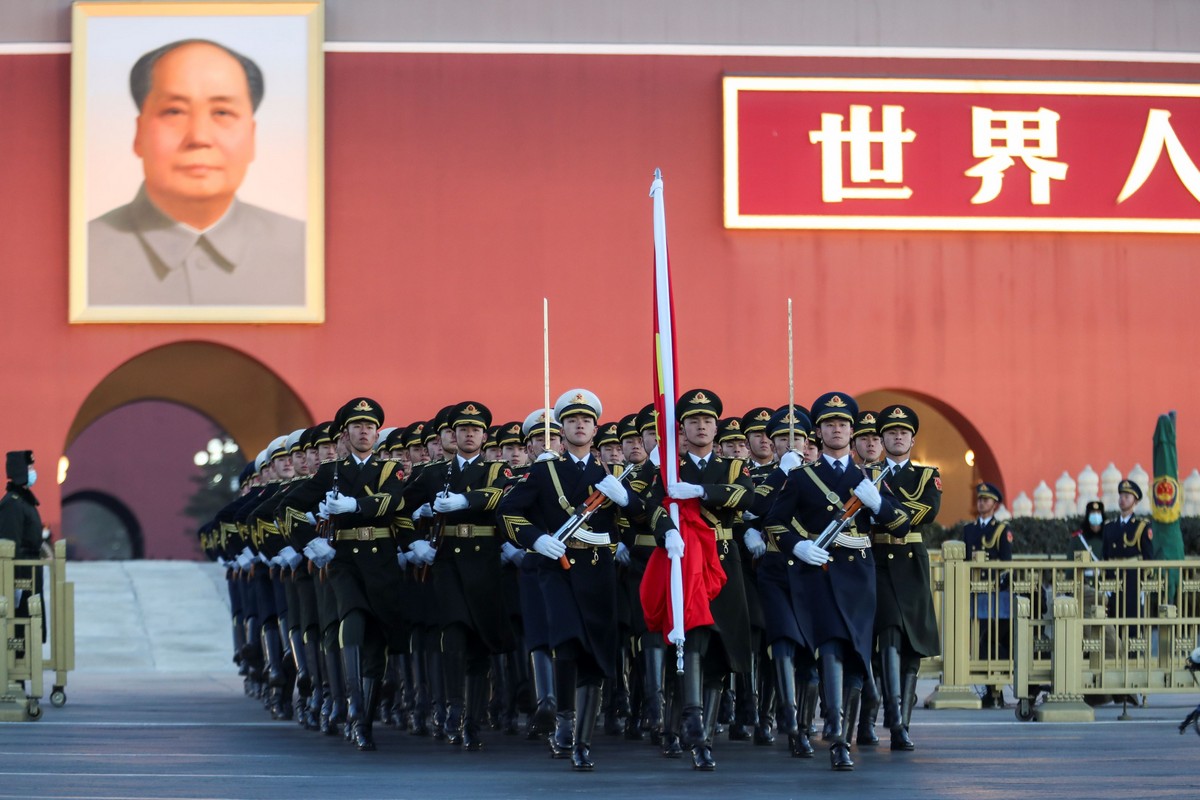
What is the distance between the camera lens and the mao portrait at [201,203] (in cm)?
1877

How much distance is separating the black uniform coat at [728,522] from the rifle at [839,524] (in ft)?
1.22

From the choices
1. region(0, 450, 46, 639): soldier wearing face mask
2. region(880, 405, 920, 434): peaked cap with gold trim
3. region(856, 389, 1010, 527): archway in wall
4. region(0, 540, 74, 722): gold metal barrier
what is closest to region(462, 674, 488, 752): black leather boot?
region(880, 405, 920, 434): peaked cap with gold trim

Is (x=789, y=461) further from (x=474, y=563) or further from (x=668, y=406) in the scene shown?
(x=668, y=406)

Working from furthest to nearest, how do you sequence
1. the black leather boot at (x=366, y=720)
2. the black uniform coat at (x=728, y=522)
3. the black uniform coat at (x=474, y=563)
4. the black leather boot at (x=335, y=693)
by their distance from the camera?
the black leather boot at (x=335, y=693), the black uniform coat at (x=474, y=563), the black leather boot at (x=366, y=720), the black uniform coat at (x=728, y=522)

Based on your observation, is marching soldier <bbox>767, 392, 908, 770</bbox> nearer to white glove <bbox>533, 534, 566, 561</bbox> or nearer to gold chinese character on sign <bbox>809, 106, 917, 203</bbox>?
white glove <bbox>533, 534, 566, 561</bbox>

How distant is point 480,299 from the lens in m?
19.2

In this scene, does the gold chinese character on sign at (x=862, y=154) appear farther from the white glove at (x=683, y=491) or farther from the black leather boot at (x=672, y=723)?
the white glove at (x=683, y=491)

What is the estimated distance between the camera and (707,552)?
27.8 feet

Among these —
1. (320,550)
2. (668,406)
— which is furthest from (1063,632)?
(320,550)

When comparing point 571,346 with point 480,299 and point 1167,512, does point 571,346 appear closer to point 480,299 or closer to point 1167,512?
point 480,299

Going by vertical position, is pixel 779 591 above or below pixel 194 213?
below

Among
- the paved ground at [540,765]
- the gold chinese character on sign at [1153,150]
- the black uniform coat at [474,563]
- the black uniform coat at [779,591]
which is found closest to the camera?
the paved ground at [540,765]

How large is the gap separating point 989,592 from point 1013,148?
845cm

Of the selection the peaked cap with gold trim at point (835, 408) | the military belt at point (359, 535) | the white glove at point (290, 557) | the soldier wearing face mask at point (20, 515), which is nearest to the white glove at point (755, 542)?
the peaked cap with gold trim at point (835, 408)
